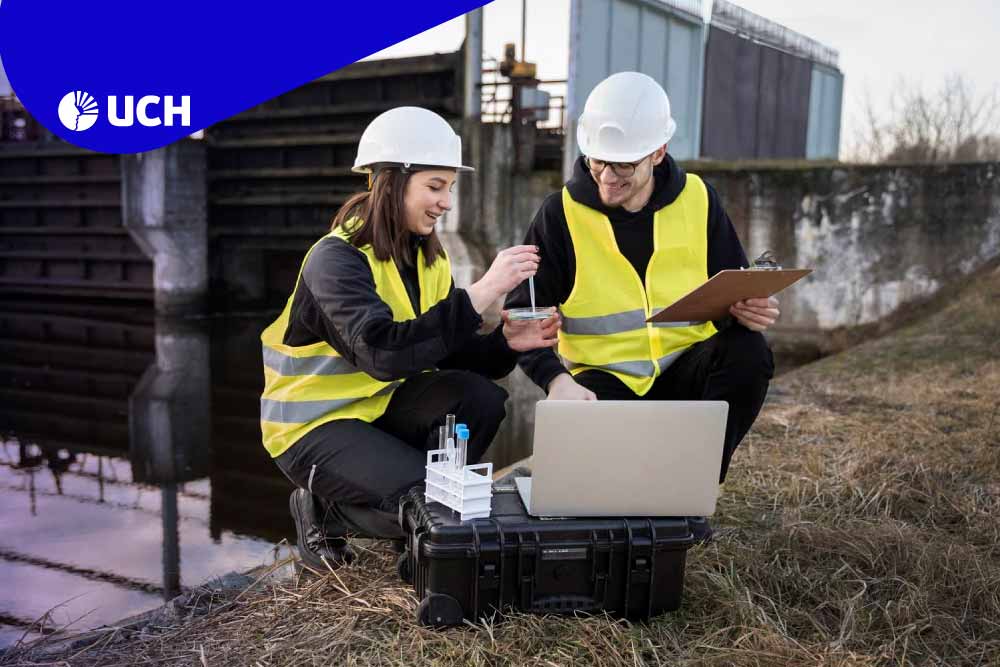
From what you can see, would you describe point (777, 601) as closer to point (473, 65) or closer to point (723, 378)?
point (723, 378)

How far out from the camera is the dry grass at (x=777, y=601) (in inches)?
79.2

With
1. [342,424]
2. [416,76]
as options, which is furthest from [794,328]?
[342,424]

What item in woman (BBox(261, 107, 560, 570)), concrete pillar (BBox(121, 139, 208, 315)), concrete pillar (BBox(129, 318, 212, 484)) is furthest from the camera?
concrete pillar (BBox(121, 139, 208, 315))

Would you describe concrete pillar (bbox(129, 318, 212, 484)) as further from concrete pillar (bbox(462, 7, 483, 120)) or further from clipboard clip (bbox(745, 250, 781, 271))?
concrete pillar (bbox(462, 7, 483, 120))

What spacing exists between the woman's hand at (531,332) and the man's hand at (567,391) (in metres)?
0.18

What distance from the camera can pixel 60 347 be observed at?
9938 millimetres

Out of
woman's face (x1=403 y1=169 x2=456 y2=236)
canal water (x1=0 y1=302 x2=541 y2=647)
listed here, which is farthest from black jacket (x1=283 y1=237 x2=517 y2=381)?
canal water (x1=0 y1=302 x2=541 y2=647)

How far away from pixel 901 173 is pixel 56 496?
23.0 feet

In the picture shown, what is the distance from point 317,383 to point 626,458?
86 centimetres

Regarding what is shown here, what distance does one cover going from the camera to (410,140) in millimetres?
2439

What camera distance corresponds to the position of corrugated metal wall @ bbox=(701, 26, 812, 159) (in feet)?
36.1

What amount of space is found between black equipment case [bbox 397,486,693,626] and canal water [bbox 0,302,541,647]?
1.65 m

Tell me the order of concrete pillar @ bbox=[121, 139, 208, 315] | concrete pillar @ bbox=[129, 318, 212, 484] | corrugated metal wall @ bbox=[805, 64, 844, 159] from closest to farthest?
1. concrete pillar @ bbox=[129, 318, 212, 484]
2. concrete pillar @ bbox=[121, 139, 208, 315]
3. corrugated metal wall @ bbox=[805, 64, 844, 159]

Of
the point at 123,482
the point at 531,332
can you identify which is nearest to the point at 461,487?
the point at 531,332
